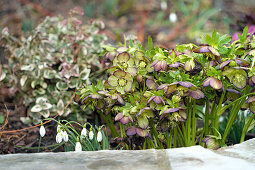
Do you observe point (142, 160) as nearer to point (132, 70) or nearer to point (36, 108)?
point (132, 70)

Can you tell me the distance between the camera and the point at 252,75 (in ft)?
4.40

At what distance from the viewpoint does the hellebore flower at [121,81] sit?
1.47 meters

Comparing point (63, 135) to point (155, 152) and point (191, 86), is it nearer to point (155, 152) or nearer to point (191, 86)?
point (155, 152)

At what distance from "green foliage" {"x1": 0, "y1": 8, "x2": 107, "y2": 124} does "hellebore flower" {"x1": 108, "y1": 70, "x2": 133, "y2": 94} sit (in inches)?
27.6

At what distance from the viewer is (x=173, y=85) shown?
1328 millimetres

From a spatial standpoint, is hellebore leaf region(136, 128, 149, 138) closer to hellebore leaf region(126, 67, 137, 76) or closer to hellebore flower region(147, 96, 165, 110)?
hellebore flower region(147, 96, 165, 110)

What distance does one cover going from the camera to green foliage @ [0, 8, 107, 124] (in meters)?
2.17

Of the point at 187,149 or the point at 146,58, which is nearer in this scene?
the point at 187,149

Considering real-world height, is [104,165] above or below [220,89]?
below

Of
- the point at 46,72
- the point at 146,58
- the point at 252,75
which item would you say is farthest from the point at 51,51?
the point at 252,75

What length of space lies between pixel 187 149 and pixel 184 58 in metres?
0.39

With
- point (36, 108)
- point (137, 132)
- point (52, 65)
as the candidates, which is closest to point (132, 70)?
point (137, 132)

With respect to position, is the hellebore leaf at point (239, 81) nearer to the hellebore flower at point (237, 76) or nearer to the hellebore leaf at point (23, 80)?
the hellebore flower at point (237, 76)

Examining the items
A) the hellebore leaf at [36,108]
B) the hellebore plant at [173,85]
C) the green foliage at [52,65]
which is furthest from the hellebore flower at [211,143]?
the hellebore leaf at [36,108]
